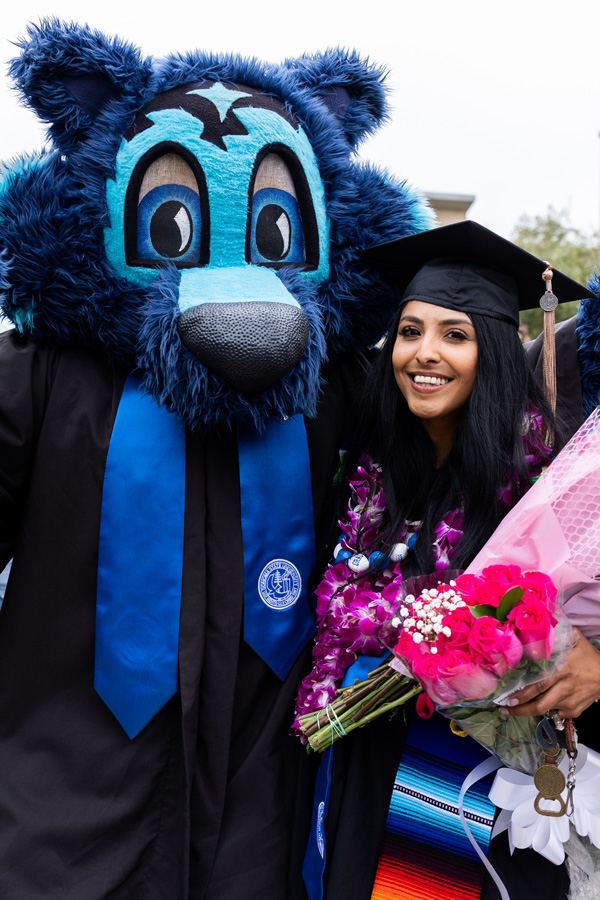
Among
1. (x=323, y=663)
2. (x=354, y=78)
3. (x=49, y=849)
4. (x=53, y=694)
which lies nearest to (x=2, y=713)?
(x=53, y=694)

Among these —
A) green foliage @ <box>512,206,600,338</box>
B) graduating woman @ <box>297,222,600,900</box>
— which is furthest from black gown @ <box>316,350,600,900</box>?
green foliage @ <box>512,206,600,338</box>

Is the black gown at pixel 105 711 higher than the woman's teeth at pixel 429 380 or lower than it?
lower

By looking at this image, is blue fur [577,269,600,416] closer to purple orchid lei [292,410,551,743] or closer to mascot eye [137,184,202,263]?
purple orchid lei [292,410,551,743]

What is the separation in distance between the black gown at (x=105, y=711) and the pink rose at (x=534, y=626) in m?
0.75

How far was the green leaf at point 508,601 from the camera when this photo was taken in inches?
57.2

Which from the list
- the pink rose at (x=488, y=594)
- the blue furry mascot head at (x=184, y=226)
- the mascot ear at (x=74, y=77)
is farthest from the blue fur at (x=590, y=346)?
the mascot ear at (x=74, y=77)

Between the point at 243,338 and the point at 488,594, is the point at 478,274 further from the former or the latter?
the point at 488,594

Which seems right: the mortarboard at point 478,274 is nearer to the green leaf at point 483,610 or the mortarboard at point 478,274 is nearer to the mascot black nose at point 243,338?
the mascot black nose at point 243,338

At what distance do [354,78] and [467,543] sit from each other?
4.67 ft

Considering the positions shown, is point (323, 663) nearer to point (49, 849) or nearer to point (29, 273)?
point (49, 849)

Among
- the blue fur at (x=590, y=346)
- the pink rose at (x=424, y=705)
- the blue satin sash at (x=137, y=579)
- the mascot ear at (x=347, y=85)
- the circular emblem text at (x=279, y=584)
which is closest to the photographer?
the pink rose at (x=424, y=705)

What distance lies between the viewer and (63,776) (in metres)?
1.87

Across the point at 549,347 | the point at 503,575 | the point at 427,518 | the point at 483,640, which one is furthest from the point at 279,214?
the point at 483,640

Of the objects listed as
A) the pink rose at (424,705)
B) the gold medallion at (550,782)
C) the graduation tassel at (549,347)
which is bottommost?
the gold medallion at (550,782)
